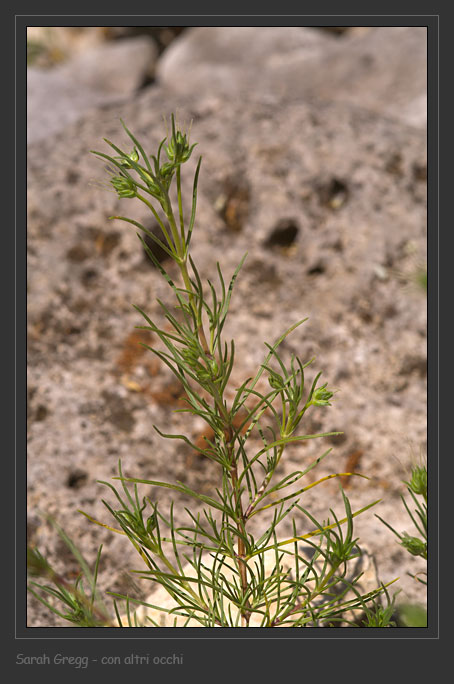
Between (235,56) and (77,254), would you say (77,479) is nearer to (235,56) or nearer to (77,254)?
(77,254)

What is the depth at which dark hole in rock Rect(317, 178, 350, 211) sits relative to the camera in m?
3.62

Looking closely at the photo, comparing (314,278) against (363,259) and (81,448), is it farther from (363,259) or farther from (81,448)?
(81,448)

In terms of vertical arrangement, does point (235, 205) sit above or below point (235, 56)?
below

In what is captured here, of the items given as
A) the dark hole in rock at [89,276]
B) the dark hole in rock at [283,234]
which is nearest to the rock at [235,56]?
the dark hole in rock at [283,234]

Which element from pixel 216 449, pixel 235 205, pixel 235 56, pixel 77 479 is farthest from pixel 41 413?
pixel 235 56

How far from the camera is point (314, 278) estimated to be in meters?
3.48

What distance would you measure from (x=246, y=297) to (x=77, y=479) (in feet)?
4.35

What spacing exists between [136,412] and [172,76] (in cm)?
A: 397

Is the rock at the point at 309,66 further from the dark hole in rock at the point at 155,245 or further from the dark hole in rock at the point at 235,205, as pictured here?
the dark hole in rock at the point at 155,245

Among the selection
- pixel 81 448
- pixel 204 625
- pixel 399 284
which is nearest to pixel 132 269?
pixel 81 448

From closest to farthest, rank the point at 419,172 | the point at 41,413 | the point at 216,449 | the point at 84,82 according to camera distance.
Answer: the point at 216,449 < the point at 41,413 < the point at 419,172 < the point at 84,82

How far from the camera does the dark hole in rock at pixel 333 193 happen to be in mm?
3625

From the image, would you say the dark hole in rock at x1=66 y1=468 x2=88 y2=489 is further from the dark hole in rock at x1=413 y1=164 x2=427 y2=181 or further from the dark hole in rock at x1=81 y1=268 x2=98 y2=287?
the dark hole in rock at x1=413 y1=164 x2=427 y2=181

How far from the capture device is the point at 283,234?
3570mm
